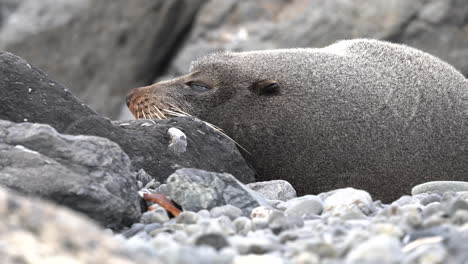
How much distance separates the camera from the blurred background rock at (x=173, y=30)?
12742mm

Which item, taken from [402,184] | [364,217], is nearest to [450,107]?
[402,184]

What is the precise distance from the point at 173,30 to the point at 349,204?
9.86 metres

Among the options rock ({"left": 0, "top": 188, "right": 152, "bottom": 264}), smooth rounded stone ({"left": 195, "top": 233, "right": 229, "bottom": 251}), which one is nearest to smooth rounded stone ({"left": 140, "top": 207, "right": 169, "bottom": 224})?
smooth rounded stone ({"left": 195, "top": 233, "right": 229, "bottom": 251})

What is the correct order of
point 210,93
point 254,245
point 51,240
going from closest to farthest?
point 51,240 → point 254,245 → point 210,93

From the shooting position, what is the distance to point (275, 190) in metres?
5.59

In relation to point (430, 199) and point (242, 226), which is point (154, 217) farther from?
point (430, 199)

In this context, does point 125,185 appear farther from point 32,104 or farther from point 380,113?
point 380,113

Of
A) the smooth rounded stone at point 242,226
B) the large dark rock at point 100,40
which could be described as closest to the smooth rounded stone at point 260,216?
the smooth rounded stone at point 242,226

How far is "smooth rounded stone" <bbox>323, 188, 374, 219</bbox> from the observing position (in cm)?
426

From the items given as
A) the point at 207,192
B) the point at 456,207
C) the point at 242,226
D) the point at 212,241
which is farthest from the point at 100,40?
the point at 212,241

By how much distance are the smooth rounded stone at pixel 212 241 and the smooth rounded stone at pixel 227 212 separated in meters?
0.92

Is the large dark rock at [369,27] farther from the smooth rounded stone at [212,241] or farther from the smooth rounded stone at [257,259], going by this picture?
the smooth rounded stone at [257,259]

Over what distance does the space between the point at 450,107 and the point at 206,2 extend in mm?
7761

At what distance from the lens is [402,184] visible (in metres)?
6.26
